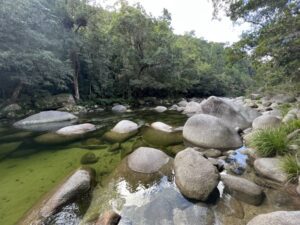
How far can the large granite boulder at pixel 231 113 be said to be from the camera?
25.8 feet

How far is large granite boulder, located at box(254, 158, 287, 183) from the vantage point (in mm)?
3747

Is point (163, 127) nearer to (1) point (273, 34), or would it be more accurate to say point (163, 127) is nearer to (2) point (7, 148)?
(1) point (273, 34)

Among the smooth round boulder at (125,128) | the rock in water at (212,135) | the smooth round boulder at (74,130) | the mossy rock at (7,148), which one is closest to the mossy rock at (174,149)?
the rock in water at (212,135)

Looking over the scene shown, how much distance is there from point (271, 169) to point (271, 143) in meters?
0.76

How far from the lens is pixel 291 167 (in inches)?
145

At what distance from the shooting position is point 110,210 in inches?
123

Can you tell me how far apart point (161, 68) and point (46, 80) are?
1076 centimetres

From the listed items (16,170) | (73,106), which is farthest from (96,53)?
(16,170)

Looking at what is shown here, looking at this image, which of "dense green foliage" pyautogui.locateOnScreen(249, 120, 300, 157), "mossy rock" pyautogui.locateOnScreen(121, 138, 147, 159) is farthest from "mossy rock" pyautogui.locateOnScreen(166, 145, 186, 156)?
"dense green foliage" pyautogui.locateOnScreen(249, 120, 300, 157)

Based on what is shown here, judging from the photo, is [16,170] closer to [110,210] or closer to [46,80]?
[110,210]

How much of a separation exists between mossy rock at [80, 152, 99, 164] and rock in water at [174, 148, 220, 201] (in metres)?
2.28

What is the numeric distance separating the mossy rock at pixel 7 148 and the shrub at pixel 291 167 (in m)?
6.95

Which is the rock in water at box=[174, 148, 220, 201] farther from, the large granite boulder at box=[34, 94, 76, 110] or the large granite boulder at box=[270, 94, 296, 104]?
the large granite boulder at box=[34, 94, 76, 110]

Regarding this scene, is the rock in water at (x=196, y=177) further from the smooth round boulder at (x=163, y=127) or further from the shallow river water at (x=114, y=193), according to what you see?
the smooth round boulder at (x=163, y=127)
